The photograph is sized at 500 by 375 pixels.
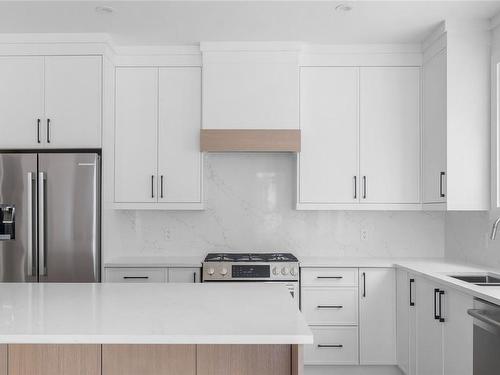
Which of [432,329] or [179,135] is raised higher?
[179,135]

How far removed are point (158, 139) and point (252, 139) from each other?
0.77 meters

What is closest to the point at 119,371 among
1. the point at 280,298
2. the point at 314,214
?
the point at 280,298

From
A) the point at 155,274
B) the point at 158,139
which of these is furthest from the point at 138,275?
the point at 158,139

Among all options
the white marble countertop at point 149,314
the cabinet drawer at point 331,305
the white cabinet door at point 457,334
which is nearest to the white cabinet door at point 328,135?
the cabinet drawer at point 331,305

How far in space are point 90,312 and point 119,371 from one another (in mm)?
265

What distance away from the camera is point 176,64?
3.93 metres

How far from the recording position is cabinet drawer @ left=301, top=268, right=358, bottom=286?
3658mm

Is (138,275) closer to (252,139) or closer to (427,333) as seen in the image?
(252,139)

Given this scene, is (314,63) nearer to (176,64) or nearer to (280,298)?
(176,64)

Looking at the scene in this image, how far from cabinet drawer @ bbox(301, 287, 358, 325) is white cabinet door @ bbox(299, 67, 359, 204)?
718 mm

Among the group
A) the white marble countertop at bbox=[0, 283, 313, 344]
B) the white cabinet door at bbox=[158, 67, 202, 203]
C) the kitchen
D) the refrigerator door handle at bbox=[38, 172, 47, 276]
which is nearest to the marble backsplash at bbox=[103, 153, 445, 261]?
the kitchen

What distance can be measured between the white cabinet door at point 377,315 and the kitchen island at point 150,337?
1.77m

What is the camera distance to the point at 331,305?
3.65 metres

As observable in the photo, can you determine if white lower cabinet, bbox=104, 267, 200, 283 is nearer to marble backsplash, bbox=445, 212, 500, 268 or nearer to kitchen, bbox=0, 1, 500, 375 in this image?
kitchen, bbox=0, 1, 500, 375
